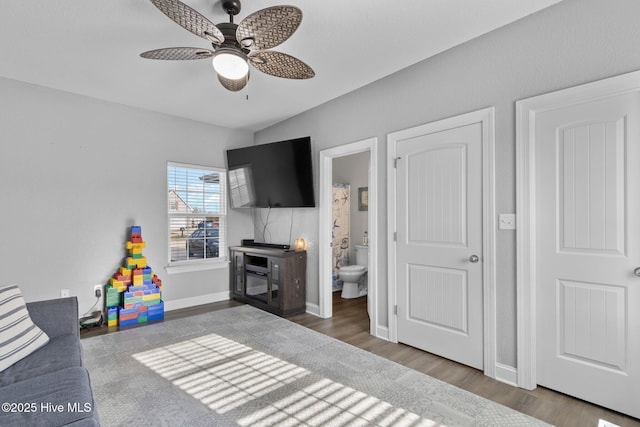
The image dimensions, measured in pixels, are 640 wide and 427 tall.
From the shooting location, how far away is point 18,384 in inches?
57.8

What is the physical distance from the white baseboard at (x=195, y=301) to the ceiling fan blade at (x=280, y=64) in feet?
10.7

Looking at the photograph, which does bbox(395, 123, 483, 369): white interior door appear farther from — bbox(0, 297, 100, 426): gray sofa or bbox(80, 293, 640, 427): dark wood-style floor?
bbox(0, 297, 100, 426): gray sofa

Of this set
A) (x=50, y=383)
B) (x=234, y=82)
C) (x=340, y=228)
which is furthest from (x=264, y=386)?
(x=340, y=228)

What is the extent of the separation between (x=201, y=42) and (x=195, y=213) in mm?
2465

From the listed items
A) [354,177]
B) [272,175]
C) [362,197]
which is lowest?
[362,197]

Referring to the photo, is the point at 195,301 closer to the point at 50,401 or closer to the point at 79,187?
the point at 79,187

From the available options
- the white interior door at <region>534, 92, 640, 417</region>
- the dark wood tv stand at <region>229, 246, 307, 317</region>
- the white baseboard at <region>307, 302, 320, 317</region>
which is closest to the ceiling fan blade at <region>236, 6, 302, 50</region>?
the white interior door at <region>534, 92, 640, 417</region>

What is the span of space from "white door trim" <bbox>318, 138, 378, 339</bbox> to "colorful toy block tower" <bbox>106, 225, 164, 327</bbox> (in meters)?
1.95

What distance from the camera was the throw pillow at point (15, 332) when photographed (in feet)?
5.62

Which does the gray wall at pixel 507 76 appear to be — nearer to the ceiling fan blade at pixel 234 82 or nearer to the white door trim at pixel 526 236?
the white door trim at pixel 526 236

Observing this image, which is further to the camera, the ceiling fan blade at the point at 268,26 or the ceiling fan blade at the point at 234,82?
the ceiling fan blade at the point at 234,82

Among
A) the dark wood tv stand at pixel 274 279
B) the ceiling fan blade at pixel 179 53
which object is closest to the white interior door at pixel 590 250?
the ceiling fan blade at pixel 179 53

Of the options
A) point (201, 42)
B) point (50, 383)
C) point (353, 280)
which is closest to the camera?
point (50, 383)

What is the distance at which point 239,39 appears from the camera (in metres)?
1.96
